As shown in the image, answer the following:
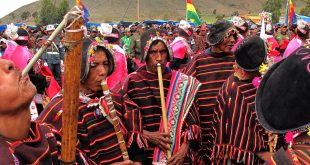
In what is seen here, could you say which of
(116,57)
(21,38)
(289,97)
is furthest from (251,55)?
(21,38)

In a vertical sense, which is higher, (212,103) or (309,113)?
(309,113)

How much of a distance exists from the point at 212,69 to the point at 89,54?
1.78 metres

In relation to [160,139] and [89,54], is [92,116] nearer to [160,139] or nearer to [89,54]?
[89,54]

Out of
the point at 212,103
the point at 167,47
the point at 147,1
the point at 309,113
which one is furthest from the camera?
the point at 147,1

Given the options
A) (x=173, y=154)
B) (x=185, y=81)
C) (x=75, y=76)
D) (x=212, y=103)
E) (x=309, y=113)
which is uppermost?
(x=75, y=76)

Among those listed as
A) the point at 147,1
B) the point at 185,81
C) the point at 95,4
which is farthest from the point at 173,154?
the point at 147,1

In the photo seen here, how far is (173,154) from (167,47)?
109cm

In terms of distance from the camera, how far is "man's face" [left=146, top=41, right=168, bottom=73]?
4102mm

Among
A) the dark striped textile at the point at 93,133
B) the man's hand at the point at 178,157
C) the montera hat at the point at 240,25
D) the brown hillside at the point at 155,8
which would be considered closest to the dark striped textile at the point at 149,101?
the man's hand at the point at 178,157

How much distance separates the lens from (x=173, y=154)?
3.94 metres

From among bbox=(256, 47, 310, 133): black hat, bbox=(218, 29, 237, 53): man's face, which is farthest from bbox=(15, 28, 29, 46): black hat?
bbox=(256, 47, 310, 133): black hat

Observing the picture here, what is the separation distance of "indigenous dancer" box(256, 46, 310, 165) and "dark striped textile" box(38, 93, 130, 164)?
1.49m

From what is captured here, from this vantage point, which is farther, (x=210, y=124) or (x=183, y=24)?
(x=183, y=24)

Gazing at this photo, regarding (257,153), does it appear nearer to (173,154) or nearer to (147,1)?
(173,154)
